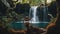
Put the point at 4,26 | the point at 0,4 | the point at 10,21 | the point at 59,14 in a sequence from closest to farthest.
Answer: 1. the point at 59,14
2. the point at 4,26
3. the point at 10,21
4. the point at 0,4

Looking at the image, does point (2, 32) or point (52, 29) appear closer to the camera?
point (52, 29)

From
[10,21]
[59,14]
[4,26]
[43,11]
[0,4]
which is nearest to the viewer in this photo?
[59,14]

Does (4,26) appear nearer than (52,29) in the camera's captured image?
No

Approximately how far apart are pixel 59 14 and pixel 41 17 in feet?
23.6

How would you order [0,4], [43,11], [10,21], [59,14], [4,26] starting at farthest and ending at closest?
[43,11] < [0,4] < [10,21] < [4,26] < [59,14]

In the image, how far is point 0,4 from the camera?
3.79 meters

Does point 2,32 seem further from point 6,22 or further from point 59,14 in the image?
point 59,14

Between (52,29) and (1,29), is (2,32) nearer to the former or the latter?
(1,29)

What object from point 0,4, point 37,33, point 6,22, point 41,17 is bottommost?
point 41,17

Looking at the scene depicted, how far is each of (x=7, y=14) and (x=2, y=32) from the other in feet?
1.75

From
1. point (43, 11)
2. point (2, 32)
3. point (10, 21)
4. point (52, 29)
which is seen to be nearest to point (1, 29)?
point (2, 32)

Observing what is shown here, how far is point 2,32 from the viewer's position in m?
3.36

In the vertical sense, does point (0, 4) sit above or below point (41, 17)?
above

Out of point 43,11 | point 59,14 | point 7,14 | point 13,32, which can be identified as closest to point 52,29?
point 59,14
